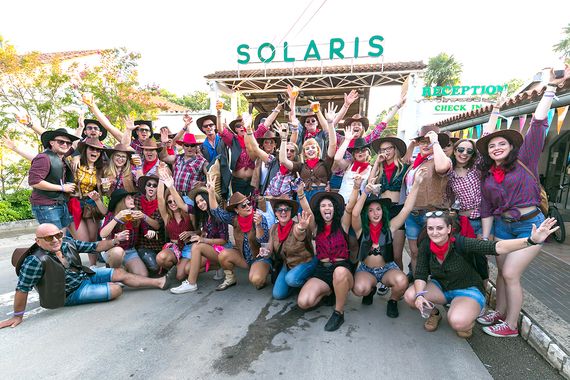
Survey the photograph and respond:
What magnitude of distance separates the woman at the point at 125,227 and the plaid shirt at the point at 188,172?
26.8 inches

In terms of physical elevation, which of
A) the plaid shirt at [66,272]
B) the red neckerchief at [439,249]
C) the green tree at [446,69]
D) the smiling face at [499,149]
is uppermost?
the green tree at [446,69]

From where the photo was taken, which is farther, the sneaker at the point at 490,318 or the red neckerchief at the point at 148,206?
the red neckerchief at the point at 148,206

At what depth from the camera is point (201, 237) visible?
4.20 meters

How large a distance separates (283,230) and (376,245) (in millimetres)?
1073

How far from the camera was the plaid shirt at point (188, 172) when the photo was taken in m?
4.71

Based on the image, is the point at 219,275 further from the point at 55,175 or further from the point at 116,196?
the point at 55,175

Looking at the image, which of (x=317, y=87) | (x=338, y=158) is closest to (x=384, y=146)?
(x=338, y=158)

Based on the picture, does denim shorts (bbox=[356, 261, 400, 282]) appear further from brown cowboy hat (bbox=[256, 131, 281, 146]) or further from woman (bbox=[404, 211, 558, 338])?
brown cowboy hat (bbox=[256, 131, 281, 146])

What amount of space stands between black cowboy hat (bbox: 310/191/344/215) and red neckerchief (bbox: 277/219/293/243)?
334 mm

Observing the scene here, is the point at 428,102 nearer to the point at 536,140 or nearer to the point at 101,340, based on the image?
the point at 536,140

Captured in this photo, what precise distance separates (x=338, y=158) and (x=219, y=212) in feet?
5.61

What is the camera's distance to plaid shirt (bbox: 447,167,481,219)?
3.23 metres

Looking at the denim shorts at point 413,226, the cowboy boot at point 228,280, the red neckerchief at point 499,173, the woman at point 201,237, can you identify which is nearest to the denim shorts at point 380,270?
the denim shorts at point 413,226

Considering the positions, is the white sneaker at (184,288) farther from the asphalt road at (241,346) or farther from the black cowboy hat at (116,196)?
the black cowboy hat at (116,196)
